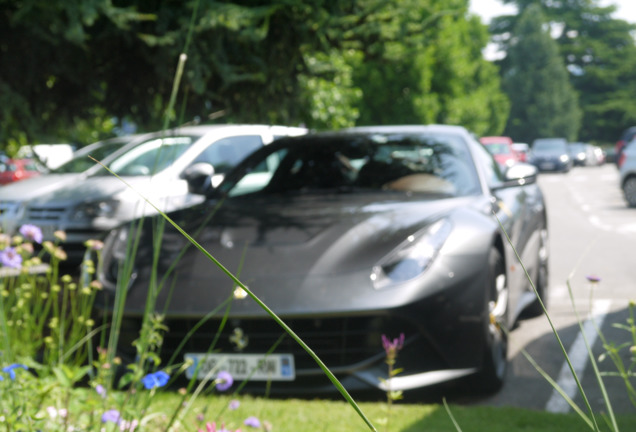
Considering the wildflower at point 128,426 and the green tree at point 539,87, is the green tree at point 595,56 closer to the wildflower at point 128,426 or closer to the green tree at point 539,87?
the green tree at point 539,87

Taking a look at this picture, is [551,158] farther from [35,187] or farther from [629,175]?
[35,187]

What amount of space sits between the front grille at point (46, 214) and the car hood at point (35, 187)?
1.70 feet

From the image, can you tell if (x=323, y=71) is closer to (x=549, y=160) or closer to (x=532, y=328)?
(x=532, y=328)

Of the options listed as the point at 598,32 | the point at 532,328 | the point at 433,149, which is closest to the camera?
the point at 433,149

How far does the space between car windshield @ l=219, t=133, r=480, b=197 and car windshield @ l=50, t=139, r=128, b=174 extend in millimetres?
5657

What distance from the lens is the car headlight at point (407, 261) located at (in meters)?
4.07

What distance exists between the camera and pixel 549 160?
45.1 m

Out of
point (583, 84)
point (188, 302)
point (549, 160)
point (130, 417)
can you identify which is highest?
point (130, 417)

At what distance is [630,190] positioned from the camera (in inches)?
747

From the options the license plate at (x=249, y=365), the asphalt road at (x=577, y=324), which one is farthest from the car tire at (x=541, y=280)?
the license plate at (x=249, y=365)

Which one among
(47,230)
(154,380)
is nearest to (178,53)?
(47,230)

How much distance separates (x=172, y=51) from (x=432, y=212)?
325 centimetres

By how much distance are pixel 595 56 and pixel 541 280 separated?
88.3 meters

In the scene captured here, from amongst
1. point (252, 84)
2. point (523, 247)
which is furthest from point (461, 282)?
point (252, 84)
